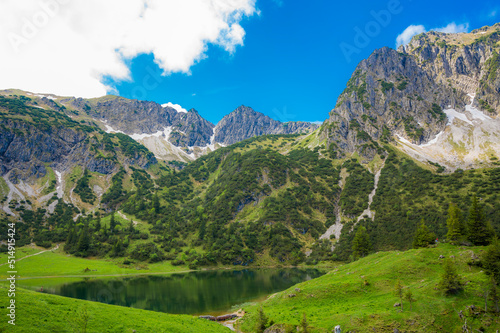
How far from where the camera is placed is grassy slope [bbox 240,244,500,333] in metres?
30.8

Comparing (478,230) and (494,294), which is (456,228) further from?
(494,294)

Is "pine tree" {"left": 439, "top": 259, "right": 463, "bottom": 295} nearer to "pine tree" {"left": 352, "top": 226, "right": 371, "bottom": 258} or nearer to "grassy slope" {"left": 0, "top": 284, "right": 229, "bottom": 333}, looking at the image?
"grassy slope" {"left": 0, "top": 284, "right": 229, "bottom": 333}

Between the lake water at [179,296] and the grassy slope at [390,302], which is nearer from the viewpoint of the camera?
the grassy slope at [390,302]

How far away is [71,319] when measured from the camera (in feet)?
85.1

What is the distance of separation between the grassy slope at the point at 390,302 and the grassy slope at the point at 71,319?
47.9 ft

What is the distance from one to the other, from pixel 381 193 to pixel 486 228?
151m

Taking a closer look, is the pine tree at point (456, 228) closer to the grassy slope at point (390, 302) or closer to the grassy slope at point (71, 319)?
the grassy slope at point (390, 302)

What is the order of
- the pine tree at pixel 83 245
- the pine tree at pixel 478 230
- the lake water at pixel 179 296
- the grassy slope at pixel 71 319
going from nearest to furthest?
the grassy slope at pixel 71 319 < the pine tree at pixel 478 230 < the lake water at pixel 179 296 < the pine tree at pixel 83 245

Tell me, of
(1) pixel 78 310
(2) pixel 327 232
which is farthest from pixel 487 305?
(2) pixel 327 232

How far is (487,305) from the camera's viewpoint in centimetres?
3109

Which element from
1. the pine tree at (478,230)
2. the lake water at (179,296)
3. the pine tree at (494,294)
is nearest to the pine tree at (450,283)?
the pine tree at (494,294)

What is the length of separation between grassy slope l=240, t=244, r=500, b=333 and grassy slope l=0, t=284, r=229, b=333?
14593 millimetres

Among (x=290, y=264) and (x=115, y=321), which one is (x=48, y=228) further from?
(x=115, y=321)

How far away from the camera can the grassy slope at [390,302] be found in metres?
30.8
